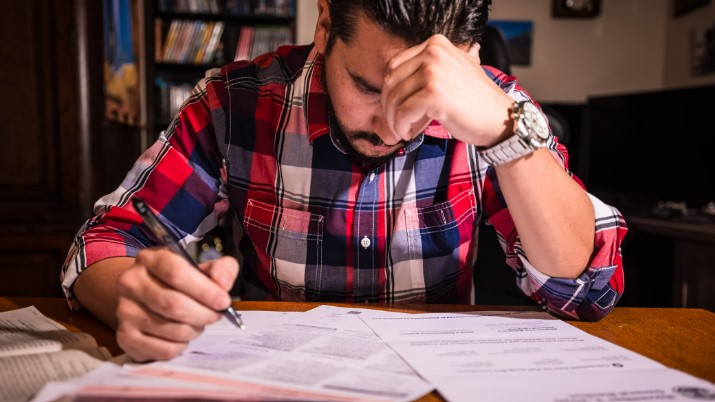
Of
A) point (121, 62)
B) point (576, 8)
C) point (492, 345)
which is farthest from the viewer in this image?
point (576, 8)

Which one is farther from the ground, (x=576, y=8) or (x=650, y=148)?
(x=576, y=8)

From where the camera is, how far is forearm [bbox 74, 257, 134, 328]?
0.71m

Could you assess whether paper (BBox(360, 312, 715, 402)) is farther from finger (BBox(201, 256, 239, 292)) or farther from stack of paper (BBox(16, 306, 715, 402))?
finger (BBox(201, 256, 239, 292))

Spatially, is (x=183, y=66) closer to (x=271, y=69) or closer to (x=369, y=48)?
(x=271, y=69)

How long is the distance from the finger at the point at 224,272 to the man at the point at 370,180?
0.22 meters

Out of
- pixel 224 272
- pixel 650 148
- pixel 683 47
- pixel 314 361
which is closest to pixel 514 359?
pixel 314 361

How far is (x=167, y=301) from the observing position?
1.77 ft

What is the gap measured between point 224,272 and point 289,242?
1.36 ft

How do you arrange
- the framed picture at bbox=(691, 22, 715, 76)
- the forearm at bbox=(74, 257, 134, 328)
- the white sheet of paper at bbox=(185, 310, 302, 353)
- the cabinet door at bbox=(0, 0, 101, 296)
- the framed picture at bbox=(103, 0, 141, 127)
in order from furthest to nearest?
1. the framed picture at bbox=(691, 22, 715, 76)
2. the framed picture at bbox=(103, 0, 141, 127)
3. the cabinet door at bbox=(0, 0, 101, 296)
4. the forearm at bbox=(74, 257, 134, 328)
5. the white sheet of paper at bbox=(185, 310, 302, 353)

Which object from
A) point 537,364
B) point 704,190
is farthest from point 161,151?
point 704,190

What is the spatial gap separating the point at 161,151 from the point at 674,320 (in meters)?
0.84

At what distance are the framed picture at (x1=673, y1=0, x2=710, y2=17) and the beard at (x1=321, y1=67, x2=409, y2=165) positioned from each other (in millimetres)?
2788

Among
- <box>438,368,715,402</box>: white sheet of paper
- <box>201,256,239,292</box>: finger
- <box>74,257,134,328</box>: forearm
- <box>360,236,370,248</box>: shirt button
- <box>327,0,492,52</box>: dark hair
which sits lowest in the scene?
<box>438,368,715,402</box>: white sheet of paper

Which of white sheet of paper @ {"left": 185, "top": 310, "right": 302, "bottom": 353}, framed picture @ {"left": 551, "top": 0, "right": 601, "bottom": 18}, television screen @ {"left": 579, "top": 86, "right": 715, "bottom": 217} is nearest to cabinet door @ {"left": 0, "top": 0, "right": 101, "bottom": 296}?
white sheet of paper @ {"left": 185, "top": 310, "right": 302, "bottom": 353}
